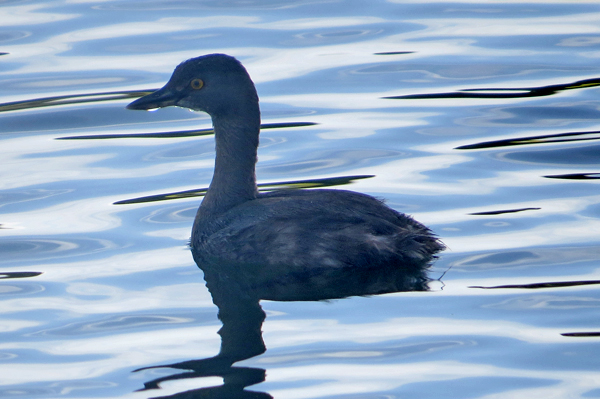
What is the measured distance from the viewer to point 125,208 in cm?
805

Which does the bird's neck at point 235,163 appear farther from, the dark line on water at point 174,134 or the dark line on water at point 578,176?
the dark line on water at point 174,134

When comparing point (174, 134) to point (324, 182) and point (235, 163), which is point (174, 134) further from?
point (235, 163)

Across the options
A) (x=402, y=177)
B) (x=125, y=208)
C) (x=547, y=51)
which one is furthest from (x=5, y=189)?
(x=547, y=51)

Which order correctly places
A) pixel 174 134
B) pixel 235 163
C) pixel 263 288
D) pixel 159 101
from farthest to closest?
pixel 174 134, pixel 159 101, pixel 235 163, pixel 263 288

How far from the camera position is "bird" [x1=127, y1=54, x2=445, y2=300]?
21.2 ft

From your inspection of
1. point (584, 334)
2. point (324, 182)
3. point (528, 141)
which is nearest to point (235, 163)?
point (324, 182)

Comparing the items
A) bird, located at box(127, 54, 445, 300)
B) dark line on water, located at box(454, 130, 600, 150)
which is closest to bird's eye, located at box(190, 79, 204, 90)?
bird, located at box(127, 54, 445, 300)

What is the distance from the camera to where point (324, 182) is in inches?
338

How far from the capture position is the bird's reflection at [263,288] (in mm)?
5719

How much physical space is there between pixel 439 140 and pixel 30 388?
523 centimetres

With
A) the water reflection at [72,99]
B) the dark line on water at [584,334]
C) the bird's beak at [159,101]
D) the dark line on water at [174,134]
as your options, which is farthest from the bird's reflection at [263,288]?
the water reflection at [72,99]

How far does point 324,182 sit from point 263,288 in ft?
7.48

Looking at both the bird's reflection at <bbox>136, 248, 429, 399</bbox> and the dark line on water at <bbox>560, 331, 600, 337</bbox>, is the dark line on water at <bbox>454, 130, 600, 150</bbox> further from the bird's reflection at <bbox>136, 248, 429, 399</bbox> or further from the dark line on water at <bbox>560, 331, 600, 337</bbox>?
the dark line on water at <bbox>560, 331, 600, 337</bbox>

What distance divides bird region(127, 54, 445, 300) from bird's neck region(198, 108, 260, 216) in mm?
11
